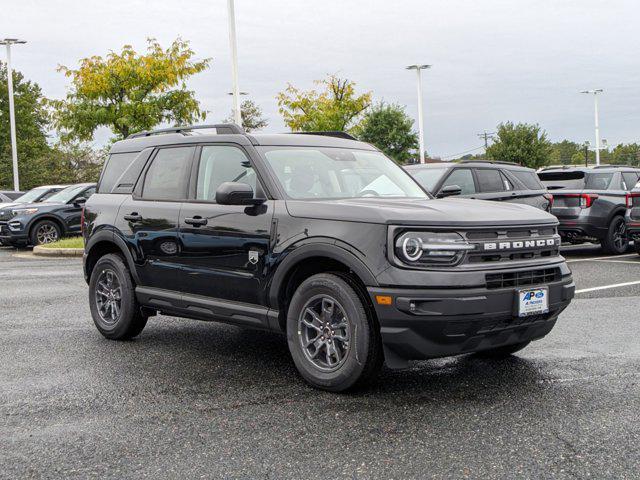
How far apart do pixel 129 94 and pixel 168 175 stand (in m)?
18.8

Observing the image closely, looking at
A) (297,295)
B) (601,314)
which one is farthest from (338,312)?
(601,314)

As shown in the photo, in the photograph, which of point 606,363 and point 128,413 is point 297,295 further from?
point 606,363

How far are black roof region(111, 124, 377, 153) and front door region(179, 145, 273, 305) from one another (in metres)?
0.10

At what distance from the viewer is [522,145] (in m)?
60.0

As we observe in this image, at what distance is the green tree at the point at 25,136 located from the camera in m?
62.2

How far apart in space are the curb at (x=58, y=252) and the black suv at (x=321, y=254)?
11011 mm

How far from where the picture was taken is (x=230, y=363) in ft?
19.5

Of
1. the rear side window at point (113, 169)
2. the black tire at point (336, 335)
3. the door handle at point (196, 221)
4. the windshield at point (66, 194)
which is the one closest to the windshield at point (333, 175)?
the door handle at point (196, 221)

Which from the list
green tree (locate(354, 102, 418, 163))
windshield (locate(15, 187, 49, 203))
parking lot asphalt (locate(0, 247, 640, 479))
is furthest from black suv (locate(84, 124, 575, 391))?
green tree (locate(354, 102, 418, 163))

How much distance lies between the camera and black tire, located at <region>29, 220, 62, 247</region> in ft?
63.4

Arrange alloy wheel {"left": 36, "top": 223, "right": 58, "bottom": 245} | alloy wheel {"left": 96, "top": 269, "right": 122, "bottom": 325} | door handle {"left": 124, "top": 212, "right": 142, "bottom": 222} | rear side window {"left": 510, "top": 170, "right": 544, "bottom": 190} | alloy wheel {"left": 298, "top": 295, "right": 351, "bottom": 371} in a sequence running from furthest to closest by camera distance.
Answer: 1. alloy wheel {"left": 36, "top": 223, "right": 58, "bottom": 245}
2. rear side window {"left": 510, "top": 170, "right": 544, "bottom": 190}
3. alloy wheel {"left": 96, "top": 269, "right": 122, "bottom": 325}
4. door handle {"left": 124, "top": 212, "right": 142, "bottom": 222}
5. alloy wheel {"left": 298, "top": 295, "right": 351, "bottom": 371}

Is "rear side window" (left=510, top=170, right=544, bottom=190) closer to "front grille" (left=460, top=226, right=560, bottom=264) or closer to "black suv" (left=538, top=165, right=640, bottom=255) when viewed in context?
"black suv" (left=538, top=165, right=640, bottom=255)

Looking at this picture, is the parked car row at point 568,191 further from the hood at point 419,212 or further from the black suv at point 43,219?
the black suv at point 43,219

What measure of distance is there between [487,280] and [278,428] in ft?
5.10
